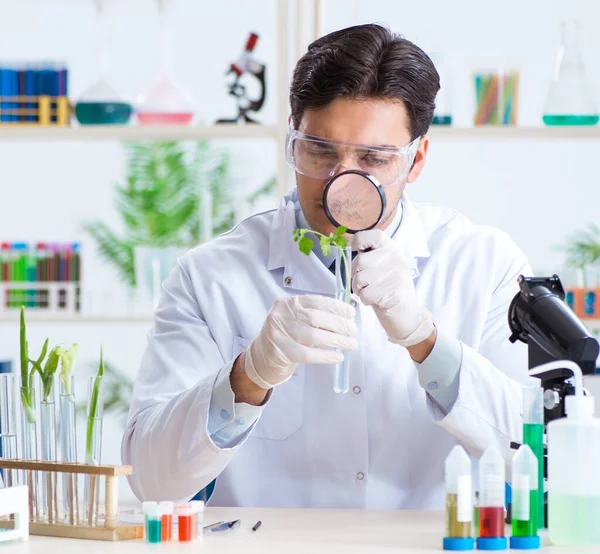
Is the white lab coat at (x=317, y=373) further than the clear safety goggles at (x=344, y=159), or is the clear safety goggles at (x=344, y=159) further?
the white lab coat at (x=317, y=373)

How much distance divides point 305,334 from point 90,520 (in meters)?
0.41

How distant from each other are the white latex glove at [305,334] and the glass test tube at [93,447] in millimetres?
274

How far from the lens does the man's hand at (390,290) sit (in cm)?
165

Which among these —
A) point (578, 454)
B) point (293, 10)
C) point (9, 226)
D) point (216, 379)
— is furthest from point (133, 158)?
point (578, 454)

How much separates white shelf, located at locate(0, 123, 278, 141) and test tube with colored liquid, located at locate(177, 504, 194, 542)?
1.71m

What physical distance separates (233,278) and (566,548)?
0.91 metres

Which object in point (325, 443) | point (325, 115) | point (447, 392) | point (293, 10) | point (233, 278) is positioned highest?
point (293, 10)

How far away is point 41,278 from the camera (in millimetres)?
3080

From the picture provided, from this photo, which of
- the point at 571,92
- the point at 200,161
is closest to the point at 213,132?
the point at 571,92

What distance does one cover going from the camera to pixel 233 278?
2010 millimetres

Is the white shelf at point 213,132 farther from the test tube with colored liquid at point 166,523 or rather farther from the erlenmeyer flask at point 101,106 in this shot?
the test tube with colored liquid at point 166,523

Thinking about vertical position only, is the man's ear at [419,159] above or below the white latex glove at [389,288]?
above

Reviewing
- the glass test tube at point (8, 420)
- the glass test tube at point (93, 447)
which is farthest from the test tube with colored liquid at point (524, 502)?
the glass test tube at point (8, 420)

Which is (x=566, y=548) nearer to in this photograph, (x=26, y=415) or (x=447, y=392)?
(x=447, y=392)
